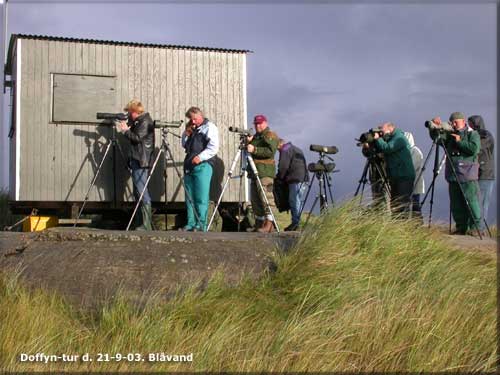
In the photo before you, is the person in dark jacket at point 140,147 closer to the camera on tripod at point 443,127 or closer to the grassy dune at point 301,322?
the grassy dune at point 301,322

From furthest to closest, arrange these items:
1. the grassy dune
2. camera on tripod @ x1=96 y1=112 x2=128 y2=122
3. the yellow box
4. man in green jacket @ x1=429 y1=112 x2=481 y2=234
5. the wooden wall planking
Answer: the yellow box < the wooden wall planking < camera on tripod @ x1=96 y1=112 x2=128 y2=122 < man in green jacket @ x1=429 y1=112 x2=481 y2=234 < the grassy dune

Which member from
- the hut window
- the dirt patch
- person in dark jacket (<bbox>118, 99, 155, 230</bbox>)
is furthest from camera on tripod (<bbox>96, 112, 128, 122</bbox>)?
the dirt patch

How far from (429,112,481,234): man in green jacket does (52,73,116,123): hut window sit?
5428 millimetres

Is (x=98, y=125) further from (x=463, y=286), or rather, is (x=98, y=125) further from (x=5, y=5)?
(x=463, y=286)

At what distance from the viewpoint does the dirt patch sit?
5.86 m

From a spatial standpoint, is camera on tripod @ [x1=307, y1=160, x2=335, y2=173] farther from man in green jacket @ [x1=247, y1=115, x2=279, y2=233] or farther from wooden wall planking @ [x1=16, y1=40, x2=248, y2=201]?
wooden wall planking @ [x1=16, y1=40, x2=248, y2=201]

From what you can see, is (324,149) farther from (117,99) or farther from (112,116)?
(117,99)

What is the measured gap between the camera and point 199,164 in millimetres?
8867

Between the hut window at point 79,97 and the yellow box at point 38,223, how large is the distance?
1691mm

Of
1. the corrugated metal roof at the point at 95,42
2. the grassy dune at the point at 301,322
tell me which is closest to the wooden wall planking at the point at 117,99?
Answer: the corrugated metal roof at the point at 95,42

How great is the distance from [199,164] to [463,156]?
3.71m

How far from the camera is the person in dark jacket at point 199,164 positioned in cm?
884

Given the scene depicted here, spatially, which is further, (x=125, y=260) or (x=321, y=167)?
(x=321, y=167)

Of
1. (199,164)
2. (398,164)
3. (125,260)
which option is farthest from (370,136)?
(125,260)
